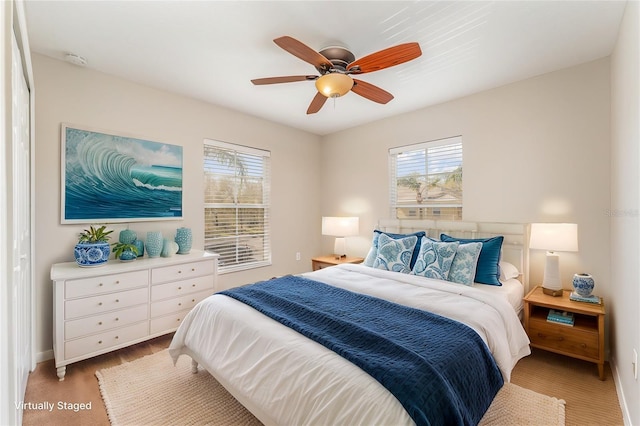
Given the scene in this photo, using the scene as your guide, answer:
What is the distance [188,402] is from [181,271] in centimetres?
121

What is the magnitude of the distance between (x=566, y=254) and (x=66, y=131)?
470 cm

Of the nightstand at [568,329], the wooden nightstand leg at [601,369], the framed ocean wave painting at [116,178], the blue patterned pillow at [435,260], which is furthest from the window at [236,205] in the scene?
the wooden nightstand leg at [601,369]

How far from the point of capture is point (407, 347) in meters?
1.45

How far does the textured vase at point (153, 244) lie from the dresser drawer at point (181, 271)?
286 mm

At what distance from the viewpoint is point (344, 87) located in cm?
221

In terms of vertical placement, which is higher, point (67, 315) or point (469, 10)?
point (469, 10)

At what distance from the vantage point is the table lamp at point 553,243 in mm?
2436

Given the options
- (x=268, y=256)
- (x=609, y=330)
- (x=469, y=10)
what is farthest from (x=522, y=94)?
(x=268, y=256)

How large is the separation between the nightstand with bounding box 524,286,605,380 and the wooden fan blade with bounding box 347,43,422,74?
2.22 meters

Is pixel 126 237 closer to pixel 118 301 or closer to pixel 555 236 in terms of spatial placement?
pixel 118 301

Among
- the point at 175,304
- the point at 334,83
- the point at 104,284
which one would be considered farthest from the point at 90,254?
the point at 334,83

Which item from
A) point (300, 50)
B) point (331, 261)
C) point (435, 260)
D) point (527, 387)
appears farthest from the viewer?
point (331, 261)

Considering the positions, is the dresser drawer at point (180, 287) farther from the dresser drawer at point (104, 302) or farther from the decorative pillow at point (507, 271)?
the decorative pillow at point (507, 271)

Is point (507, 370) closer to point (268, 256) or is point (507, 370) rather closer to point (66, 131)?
point (268, 256)
